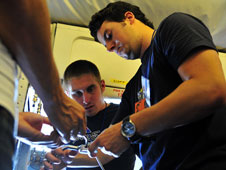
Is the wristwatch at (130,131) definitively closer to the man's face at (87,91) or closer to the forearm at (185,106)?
the forearm at (185,106)

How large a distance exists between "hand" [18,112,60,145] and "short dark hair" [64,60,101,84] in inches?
24.6

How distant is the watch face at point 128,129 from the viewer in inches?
27.3

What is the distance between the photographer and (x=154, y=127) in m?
0.66

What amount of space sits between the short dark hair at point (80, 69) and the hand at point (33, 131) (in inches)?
24.6

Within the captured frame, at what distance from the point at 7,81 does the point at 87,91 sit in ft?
3.67

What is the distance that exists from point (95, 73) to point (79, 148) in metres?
0.69

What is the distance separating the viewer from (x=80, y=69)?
1.48 metres

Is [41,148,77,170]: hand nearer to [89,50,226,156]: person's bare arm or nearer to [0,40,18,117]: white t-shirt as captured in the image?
[89,50,226,156]: person's bare arm

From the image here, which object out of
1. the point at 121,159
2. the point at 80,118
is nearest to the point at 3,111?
the point at 80,118

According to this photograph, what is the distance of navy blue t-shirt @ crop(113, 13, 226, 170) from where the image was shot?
660 mm

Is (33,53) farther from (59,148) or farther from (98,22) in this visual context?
(98,22)

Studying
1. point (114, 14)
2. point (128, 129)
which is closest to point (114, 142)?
point (128, 129)

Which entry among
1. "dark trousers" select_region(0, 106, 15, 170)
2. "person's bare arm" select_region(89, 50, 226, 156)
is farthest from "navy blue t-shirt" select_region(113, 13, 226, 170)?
"dark trousers" select_region(0, 106, 15, 170)

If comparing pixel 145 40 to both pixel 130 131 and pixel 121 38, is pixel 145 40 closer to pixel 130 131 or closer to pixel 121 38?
pixel 121 38
